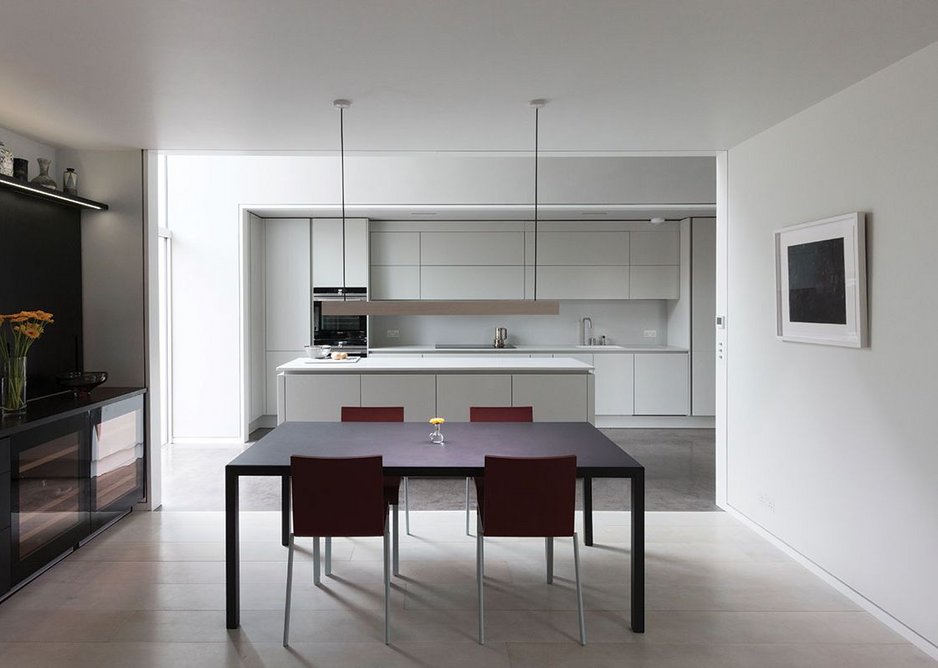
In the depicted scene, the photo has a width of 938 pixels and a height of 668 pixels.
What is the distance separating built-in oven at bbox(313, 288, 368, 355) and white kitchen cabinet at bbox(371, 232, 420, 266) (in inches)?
24.2

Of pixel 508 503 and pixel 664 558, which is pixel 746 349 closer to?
pixel 664 558

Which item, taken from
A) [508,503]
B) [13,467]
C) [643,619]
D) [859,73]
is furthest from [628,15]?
[13,467]

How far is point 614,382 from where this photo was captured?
775 centimetres

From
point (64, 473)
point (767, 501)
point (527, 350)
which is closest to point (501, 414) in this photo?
point (767, 501)

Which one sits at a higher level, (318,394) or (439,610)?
(318,394)

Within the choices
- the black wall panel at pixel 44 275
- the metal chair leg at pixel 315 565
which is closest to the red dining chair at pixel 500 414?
the metal chair leg at pixel 315 565

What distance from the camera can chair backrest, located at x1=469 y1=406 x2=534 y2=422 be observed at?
4.20m

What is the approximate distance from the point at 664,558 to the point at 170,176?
6.00 m

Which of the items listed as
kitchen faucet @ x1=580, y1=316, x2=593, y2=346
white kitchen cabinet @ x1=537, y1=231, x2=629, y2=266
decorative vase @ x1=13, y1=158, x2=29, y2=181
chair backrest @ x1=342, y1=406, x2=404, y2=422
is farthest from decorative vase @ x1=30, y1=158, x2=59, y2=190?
kitchen faucet @ x1=580, y1=316, x2=593, y2=346

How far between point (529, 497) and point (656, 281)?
18.6 ft

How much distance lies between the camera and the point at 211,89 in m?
3.40

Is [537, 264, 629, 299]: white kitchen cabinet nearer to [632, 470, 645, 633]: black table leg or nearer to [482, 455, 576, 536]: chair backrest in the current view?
[632, 470, 645, 633]: black table leg

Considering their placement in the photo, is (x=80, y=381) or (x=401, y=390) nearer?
(x=80, y=381)

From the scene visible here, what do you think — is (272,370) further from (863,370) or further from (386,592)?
(863,370)
